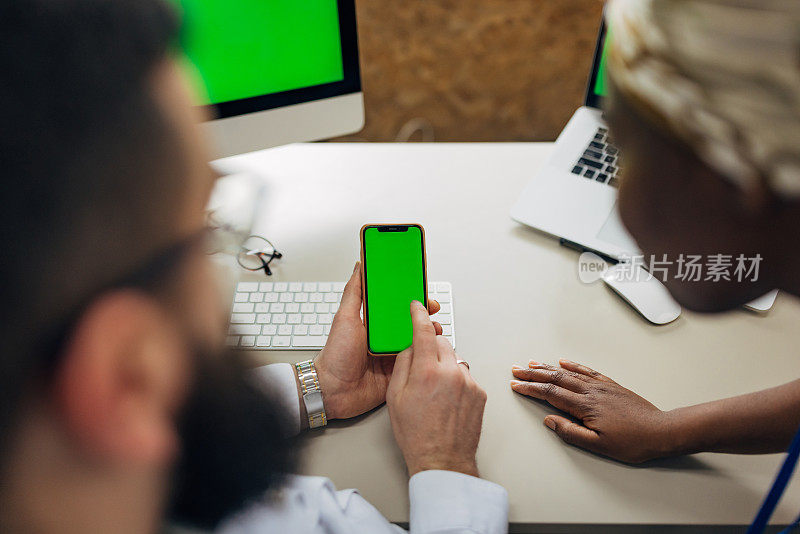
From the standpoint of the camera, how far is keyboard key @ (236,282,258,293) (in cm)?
76

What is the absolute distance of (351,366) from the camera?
65 centimetres

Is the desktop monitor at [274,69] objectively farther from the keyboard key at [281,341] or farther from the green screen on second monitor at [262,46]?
the keyboard key at [281,341]

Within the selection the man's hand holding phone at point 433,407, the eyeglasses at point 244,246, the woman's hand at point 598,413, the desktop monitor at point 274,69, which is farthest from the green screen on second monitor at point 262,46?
the woman's hand at point 598,413

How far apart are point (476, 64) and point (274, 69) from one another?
3.34 feet

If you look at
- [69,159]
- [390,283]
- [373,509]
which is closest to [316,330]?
[390,283]

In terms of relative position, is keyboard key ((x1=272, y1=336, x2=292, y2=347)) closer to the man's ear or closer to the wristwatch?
the wristwatch

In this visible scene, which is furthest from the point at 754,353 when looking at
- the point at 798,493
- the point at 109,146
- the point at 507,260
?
the point at 109,146

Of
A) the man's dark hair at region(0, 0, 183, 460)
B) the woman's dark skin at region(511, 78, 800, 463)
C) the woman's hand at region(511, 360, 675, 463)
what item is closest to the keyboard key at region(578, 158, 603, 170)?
the woman's dark skin at region(511, 78, 800, 463)

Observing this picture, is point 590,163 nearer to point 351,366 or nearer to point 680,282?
point 680,282

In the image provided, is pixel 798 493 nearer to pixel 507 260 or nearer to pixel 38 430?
pixel 507 260

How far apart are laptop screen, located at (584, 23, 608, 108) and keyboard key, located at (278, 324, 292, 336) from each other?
60 cm

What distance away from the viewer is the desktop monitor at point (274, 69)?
71 cm

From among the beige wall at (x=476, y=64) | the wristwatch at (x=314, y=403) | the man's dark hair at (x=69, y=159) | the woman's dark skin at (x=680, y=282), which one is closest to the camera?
the man's dark hair at (x=69, y=159)

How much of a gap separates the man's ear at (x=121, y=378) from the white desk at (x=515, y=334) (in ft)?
1.00
